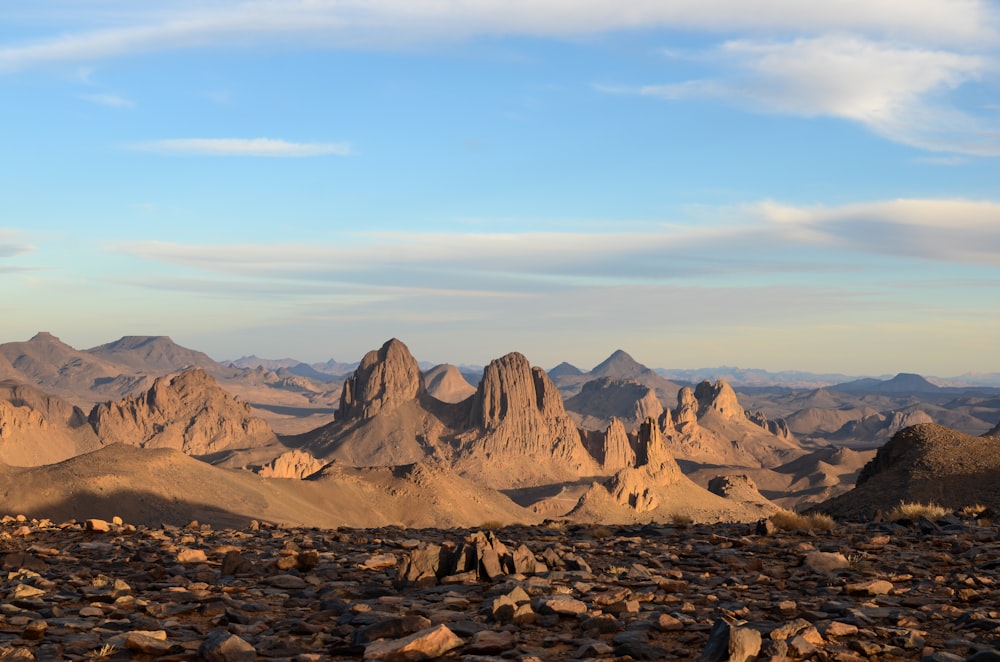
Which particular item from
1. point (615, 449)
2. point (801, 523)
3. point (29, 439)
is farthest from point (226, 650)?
point (615, 449)

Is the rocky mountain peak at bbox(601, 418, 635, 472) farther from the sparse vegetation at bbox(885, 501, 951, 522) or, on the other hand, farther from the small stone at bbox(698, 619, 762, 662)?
the small stone at bbox(698, 619, 762, 662)

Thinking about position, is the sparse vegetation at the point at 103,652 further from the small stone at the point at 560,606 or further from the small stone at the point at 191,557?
the small stone at the point at 191,557

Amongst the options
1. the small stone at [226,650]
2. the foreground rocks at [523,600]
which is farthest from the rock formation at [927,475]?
the small stone at [226,650]

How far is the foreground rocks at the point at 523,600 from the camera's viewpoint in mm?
9812

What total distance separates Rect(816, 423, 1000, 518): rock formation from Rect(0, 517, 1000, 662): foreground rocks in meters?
11.8

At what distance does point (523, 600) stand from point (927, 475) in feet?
87.3

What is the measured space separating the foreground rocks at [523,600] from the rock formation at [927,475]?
11.8m

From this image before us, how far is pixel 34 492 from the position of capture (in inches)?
3199

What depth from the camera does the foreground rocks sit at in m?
9.81

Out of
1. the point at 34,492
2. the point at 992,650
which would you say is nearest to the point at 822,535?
the point at 992,650

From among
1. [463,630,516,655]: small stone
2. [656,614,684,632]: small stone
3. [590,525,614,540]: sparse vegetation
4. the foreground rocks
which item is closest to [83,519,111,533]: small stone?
the foreground rocks

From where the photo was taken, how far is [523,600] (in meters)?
11.7

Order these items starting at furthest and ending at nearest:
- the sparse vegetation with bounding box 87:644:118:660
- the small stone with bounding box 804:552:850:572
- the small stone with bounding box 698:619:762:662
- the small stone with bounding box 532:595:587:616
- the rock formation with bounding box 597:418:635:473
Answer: the rock formation with bounding box 597:418:635:473 < the small stone with bounding box 804:552:850:572 < the small stone with bounding box 532:595:587:616 < the sparse vegetation with bounding box 87:644:118:660 < the small stone with bounding box 698:619:762:662

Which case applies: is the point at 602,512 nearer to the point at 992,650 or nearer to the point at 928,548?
the point at 928,548
